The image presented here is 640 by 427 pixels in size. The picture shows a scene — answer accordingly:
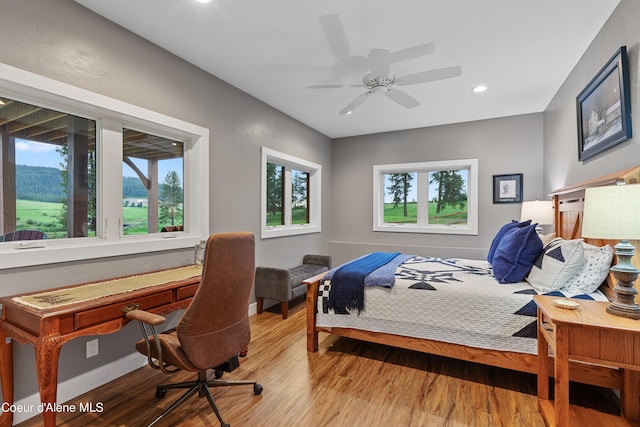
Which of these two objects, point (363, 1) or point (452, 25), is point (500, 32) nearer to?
point (452, 25)

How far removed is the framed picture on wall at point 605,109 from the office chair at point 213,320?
2649mm

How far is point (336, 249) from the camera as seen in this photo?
555 centimetres

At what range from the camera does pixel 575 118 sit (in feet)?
9.63

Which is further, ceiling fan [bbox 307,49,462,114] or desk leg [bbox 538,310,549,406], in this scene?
ceiling fan [bbox 307,49,462,114]

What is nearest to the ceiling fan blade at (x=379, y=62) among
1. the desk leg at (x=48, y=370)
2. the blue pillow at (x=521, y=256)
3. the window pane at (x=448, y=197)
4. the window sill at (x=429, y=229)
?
the blue pillow at (x=521, y=256)

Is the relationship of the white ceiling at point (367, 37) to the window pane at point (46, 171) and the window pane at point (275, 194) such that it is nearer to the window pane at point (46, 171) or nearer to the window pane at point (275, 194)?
the window pane at point (46, 171)

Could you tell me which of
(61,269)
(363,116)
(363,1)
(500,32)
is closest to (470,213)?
(363,116)

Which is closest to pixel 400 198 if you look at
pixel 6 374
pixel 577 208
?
pixel 577 208

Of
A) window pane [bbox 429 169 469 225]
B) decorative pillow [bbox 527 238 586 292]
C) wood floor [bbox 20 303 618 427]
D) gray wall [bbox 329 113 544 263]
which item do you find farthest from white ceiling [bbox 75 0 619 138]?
wood floor [bbox 20 303 618 427]

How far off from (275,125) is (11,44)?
2.65 meters

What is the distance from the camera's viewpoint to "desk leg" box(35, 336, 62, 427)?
144 cm

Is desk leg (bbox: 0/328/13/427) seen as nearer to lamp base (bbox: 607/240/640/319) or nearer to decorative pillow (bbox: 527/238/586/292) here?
lamp base (bbox: 607/240/640/319)

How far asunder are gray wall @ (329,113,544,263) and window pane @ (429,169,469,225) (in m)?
0.30

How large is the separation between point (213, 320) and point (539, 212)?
372 cm
